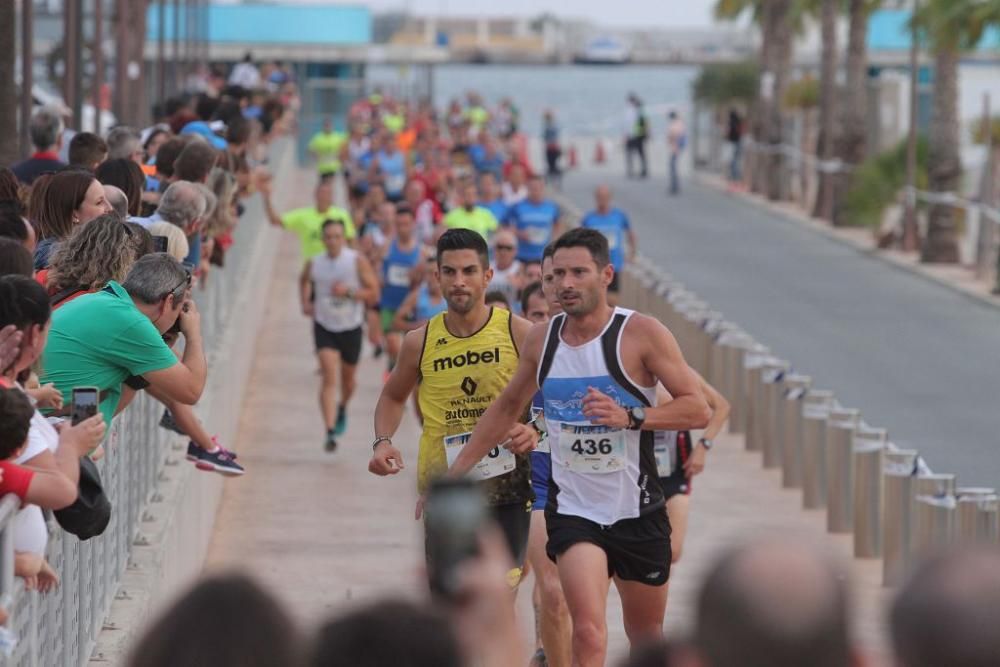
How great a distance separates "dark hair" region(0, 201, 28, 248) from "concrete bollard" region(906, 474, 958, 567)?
539 centimetres

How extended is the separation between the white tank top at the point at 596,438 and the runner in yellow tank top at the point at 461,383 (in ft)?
1.53

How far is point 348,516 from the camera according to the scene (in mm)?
14680

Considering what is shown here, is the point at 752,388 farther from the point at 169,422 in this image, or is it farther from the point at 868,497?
the point at 169,422

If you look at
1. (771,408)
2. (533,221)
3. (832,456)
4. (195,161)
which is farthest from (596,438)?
(533,221)

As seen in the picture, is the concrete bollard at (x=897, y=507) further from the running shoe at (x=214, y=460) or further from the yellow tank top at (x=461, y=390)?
the yellow tank top at (x=461, y=390)

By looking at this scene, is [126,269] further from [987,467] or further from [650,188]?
[650,188]

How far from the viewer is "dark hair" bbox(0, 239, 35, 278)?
680cm

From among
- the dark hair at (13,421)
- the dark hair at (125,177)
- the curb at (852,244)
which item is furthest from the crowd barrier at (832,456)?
the curb at (852,244)

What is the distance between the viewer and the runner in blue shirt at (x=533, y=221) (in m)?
20.7

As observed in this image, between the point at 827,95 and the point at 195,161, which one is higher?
the point at 827,95

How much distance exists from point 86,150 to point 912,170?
2421 cm

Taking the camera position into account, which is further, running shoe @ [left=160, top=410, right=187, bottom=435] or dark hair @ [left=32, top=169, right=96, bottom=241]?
running shoe @ [left=160, top=410, right=187, bottom=435]

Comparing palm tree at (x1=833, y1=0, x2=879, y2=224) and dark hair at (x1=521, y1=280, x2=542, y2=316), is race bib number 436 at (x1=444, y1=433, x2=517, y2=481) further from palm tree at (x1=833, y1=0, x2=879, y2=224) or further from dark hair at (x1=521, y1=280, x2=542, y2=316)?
palm tree at (x1=833, y1=0, x2=879, y2=224)

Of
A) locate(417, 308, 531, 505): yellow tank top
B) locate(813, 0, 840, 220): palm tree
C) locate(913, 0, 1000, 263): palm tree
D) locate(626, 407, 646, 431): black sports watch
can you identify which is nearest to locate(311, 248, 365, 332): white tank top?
locate(417, 308, 531, 505): yellow tank top
